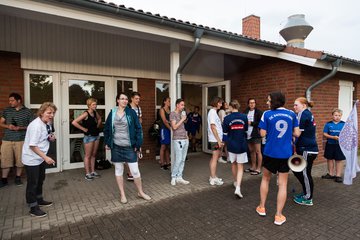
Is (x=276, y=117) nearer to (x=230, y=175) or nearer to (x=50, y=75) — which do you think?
(x=230, y=175)

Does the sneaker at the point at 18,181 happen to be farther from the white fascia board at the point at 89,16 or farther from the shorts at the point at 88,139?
the white fascia board at the point at 89,16

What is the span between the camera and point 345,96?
7.12 m

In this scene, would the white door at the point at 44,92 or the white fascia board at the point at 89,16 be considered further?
the white door at the point at 44,92

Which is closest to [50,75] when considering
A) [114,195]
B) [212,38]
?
[114,195]

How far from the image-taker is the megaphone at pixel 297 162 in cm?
308

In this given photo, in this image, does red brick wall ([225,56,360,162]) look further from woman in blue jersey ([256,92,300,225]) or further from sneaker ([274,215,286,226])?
sneaker ([274,215,286,226])

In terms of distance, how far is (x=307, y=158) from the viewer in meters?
3.60

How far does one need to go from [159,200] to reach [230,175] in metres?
2.06

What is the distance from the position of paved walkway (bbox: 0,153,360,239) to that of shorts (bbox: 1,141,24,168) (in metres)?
0.48

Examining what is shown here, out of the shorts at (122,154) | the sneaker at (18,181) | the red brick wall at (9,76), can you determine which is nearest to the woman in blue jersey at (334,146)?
the shorts at (122,154)

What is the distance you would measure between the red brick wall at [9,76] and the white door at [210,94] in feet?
16.6

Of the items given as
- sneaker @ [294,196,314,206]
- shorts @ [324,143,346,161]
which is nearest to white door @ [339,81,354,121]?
shorts @ [324,143,346,161]

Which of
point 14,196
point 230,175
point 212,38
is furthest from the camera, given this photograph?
point 230,175

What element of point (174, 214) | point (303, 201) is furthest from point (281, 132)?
point (174, 214)
